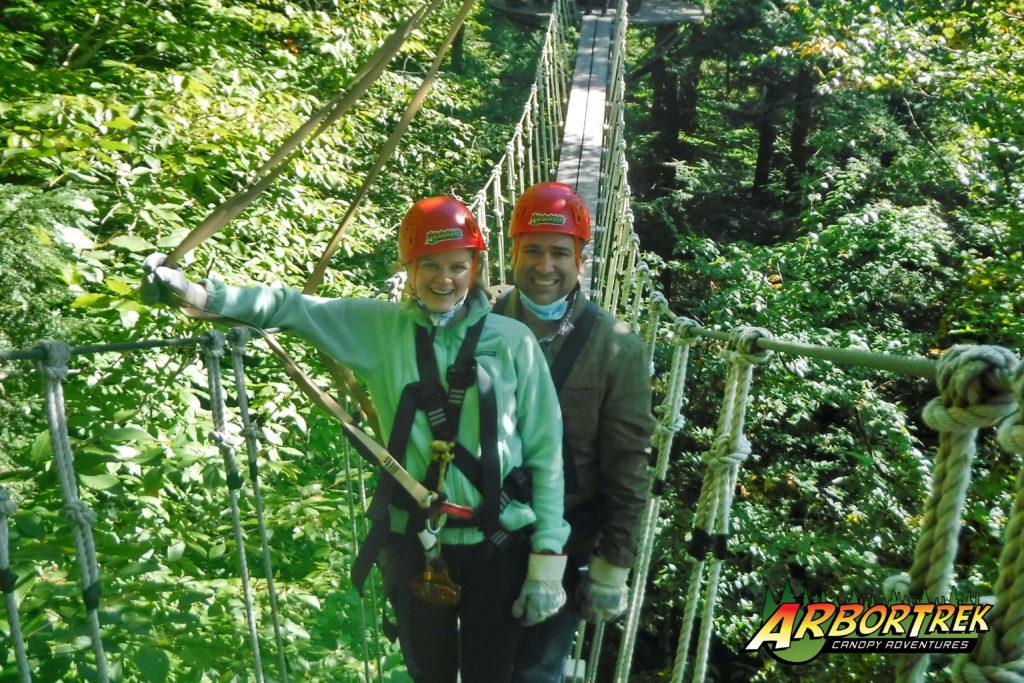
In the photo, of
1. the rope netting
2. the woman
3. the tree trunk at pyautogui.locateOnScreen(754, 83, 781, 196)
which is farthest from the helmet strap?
the tree trunk at pyautogui.locateOnScreen(754, 83, 781, 196)

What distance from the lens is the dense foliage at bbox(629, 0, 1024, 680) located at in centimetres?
411

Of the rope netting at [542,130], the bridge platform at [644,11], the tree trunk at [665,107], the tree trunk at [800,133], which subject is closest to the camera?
the rope netting at [542,130]

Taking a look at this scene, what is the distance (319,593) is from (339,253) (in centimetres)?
243

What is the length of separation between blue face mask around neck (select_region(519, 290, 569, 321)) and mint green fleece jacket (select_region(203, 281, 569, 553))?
0.21 metres

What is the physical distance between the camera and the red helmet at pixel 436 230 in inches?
54.1

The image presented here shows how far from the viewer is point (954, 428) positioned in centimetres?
72

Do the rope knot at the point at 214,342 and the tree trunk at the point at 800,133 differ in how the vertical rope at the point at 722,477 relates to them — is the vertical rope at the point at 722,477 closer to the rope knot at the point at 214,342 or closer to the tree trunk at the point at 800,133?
the rope knot at the point at 214,342

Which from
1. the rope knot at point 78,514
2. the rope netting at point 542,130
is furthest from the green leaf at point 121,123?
the rope netting at point 542,130

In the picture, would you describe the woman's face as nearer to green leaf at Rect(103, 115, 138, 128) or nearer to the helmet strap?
the helmet strap

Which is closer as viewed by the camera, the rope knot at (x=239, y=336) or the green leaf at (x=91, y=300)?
the rope knot at (x=239, y=336)

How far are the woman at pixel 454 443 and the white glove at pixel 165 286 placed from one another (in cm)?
11

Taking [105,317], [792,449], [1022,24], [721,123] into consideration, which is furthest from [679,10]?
[105,317]

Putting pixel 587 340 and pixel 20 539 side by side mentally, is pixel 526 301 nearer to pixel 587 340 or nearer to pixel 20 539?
pixel 587 340

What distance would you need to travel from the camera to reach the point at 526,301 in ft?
5.30
